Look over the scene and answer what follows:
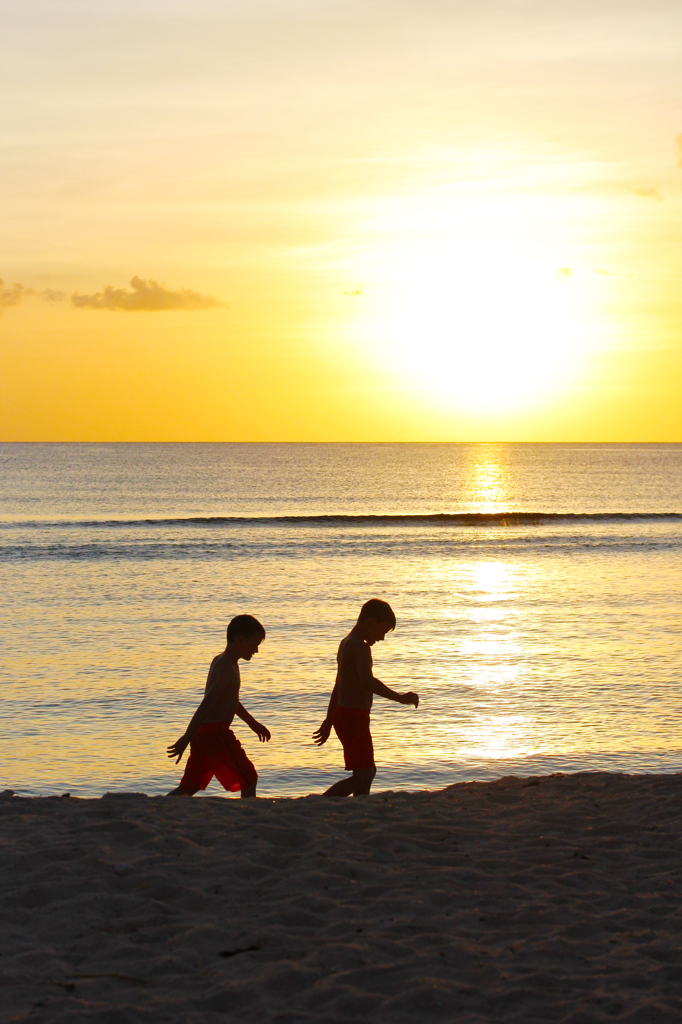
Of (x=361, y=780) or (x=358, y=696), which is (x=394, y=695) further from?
(x=361, y=780)

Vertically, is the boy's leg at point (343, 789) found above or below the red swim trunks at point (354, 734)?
below

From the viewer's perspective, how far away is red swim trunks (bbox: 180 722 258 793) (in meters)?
6.54

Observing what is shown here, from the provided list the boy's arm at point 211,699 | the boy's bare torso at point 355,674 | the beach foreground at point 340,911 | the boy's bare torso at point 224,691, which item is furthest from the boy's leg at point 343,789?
the boy's arm at point 211,699

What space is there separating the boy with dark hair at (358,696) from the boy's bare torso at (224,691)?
65cm

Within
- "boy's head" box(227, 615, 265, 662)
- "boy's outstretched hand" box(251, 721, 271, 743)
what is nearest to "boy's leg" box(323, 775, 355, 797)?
"boy's outstretched hand" box(251, 721, 271, 743)

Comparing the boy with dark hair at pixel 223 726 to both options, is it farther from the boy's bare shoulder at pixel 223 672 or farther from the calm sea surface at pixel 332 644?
the calm sea surface at pixel 332 644

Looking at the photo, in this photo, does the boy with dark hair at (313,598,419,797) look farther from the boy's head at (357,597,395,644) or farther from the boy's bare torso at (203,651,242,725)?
the boy's bare torso at (203,651,242,725)

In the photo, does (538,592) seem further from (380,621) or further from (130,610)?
(380,621)

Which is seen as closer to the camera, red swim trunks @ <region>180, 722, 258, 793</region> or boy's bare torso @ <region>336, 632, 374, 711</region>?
red swim trunks @ <region>180, 722, 258, 793</region>

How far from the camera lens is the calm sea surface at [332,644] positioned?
922cm

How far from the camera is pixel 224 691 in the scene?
6465 mm

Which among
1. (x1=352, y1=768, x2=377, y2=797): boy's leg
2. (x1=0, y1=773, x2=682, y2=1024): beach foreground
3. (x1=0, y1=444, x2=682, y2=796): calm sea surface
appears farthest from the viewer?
(x1=0, y1=444, x2=682, y2=796): calm sea surface

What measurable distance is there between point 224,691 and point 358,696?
98 centimetres

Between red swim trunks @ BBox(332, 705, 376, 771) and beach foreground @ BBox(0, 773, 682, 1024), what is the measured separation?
1.22 ft
